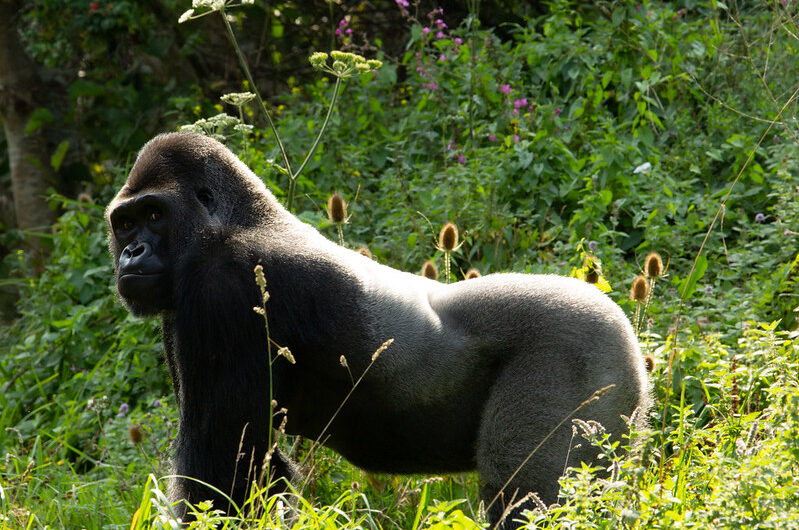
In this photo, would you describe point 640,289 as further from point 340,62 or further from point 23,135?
point 23,135

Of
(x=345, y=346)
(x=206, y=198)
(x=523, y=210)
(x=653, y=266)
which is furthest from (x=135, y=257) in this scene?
(x=523, y=210)

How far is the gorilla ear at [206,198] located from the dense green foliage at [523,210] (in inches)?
32.0

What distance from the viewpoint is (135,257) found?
2986 mm

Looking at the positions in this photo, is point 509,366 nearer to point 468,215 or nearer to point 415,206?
point 468,215

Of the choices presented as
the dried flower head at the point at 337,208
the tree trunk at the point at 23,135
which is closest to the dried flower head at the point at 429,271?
the dried flower head at the point at 337,208

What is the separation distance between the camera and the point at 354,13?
7613 millimetres

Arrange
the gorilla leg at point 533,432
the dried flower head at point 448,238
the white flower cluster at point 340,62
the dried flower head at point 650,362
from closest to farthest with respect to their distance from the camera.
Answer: the gorilla leg at point 533,432, the dried flower head at point 650,362, the white flower cluster at point 340,62, the dried flower head at point 448,238

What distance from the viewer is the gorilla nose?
2.97 meters

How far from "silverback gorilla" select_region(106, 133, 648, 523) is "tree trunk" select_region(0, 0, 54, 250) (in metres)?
4.89

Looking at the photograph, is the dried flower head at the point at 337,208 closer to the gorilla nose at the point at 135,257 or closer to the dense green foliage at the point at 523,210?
the dense green foliage at the point at 523,210

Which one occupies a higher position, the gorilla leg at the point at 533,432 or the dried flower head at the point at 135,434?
the gorilla leg at the point at 533,432

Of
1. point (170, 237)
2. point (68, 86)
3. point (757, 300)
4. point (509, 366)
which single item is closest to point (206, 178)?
point (170, 237)

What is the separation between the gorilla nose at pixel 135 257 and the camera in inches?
A: 117

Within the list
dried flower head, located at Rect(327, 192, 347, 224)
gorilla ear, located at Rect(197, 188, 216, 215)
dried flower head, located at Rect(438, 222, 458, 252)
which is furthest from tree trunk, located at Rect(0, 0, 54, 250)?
gorilla ear, located at Rect(197, 188, 216, 215)
